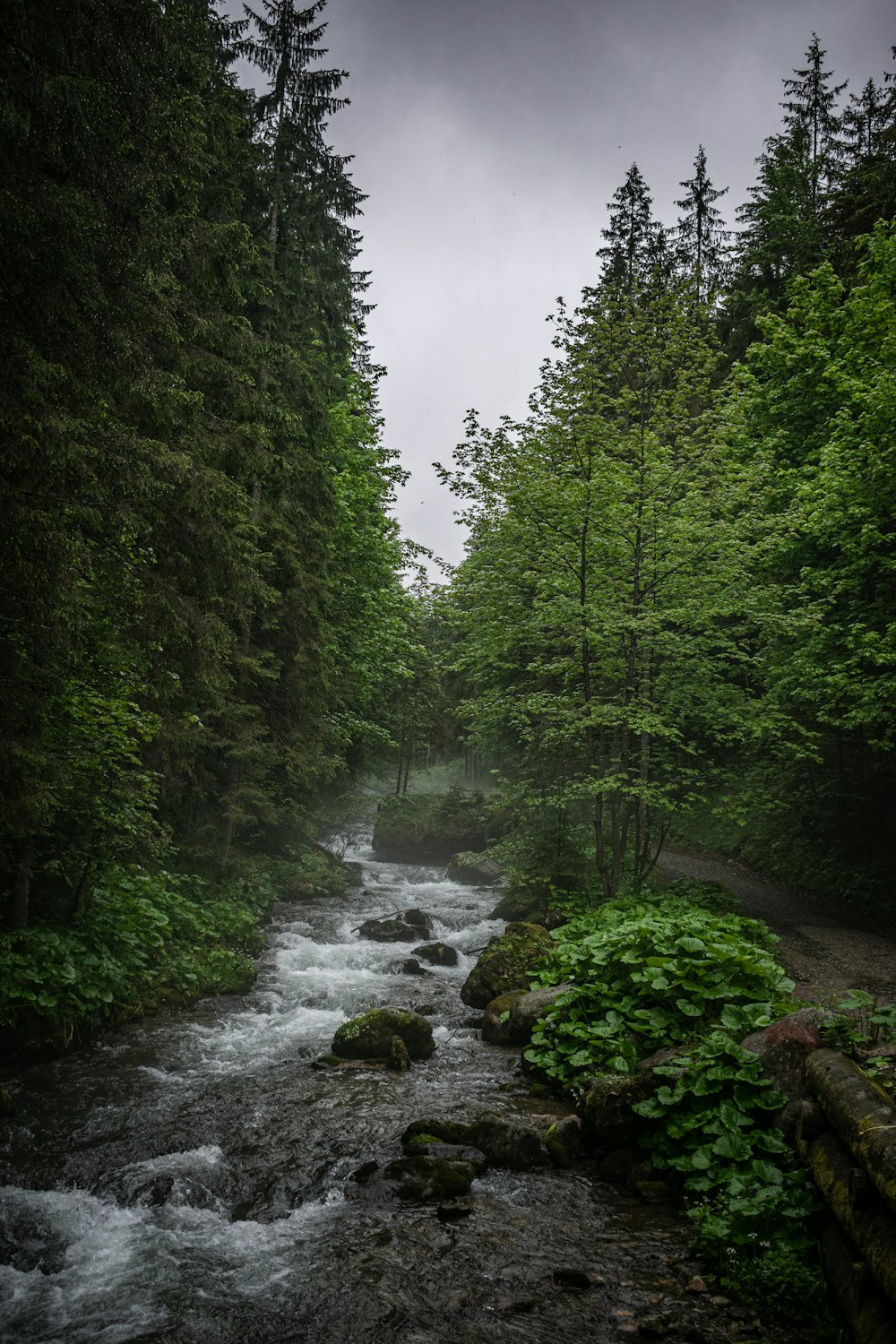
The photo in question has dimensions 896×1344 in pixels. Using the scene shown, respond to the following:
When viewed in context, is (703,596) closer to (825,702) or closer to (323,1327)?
(825,702)

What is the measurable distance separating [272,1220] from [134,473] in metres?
6.77

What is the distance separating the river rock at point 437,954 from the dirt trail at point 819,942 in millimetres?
5762

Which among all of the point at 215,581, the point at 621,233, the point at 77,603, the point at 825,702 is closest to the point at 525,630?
the point at 215,581

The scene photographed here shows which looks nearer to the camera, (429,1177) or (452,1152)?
(429,1177)

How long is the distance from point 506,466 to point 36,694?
28.2ft

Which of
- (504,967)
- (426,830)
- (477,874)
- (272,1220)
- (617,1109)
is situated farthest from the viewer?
(426,830)

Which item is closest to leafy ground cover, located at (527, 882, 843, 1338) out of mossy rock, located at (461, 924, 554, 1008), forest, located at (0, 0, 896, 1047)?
mossy rock, located at (461, 924, 554, 1008)

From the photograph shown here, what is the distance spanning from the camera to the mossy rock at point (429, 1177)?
17.5ft

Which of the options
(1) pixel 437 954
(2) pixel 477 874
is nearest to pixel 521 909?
(1) pixel 437 954

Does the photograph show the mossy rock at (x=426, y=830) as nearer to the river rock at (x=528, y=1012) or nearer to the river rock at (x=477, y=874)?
the river rock at (x=477, y=874)

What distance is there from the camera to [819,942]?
12.2m

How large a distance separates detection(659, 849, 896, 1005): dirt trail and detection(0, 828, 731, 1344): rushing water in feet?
12.2

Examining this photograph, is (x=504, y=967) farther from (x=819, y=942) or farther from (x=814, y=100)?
(x=814, y=100)

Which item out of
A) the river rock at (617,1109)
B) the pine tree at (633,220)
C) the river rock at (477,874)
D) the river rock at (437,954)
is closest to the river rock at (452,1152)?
the river rock at (617,1109)
